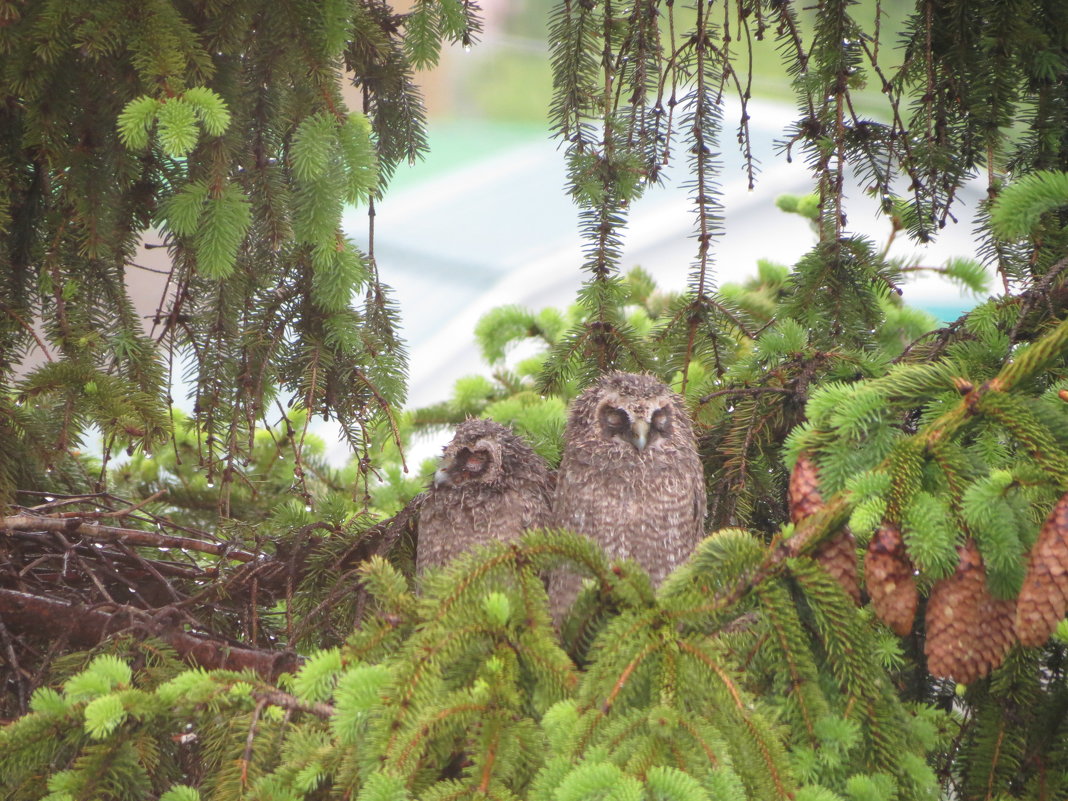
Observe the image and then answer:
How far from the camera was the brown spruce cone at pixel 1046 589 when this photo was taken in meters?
1.02

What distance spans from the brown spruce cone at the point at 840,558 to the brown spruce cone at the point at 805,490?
0.06 metres

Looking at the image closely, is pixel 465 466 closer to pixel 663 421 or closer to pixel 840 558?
pixel 663 421

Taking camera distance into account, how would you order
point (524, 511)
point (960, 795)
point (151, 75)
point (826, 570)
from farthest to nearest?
point (524, 511) → point (151, 75) → point (960, 795) → point (826, 570)

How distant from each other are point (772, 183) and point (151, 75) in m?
6.90

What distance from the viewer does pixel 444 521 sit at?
84.9 inches

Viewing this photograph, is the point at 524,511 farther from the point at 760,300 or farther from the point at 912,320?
the point at 912,320

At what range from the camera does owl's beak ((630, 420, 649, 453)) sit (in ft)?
6.86

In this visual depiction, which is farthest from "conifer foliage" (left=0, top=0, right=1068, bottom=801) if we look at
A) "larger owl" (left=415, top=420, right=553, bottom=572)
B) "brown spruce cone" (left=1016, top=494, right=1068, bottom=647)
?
"larger owl" (left=415, top=420, right=553, bottom=572)

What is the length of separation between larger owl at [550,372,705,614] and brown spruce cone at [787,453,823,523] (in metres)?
0.80

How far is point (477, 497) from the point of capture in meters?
2.15

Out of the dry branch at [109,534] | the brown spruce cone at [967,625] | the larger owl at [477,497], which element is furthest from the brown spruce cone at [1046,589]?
the dry branch at [109,534]

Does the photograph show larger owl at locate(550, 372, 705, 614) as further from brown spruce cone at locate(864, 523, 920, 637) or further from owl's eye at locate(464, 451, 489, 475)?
brown spruce cone at locate(864, 523, 920, 637)

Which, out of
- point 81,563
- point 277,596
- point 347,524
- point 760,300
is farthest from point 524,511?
point 760,300

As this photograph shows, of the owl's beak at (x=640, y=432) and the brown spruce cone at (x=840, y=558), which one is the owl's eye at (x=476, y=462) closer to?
the owl's beak at (x=640, y=432)
